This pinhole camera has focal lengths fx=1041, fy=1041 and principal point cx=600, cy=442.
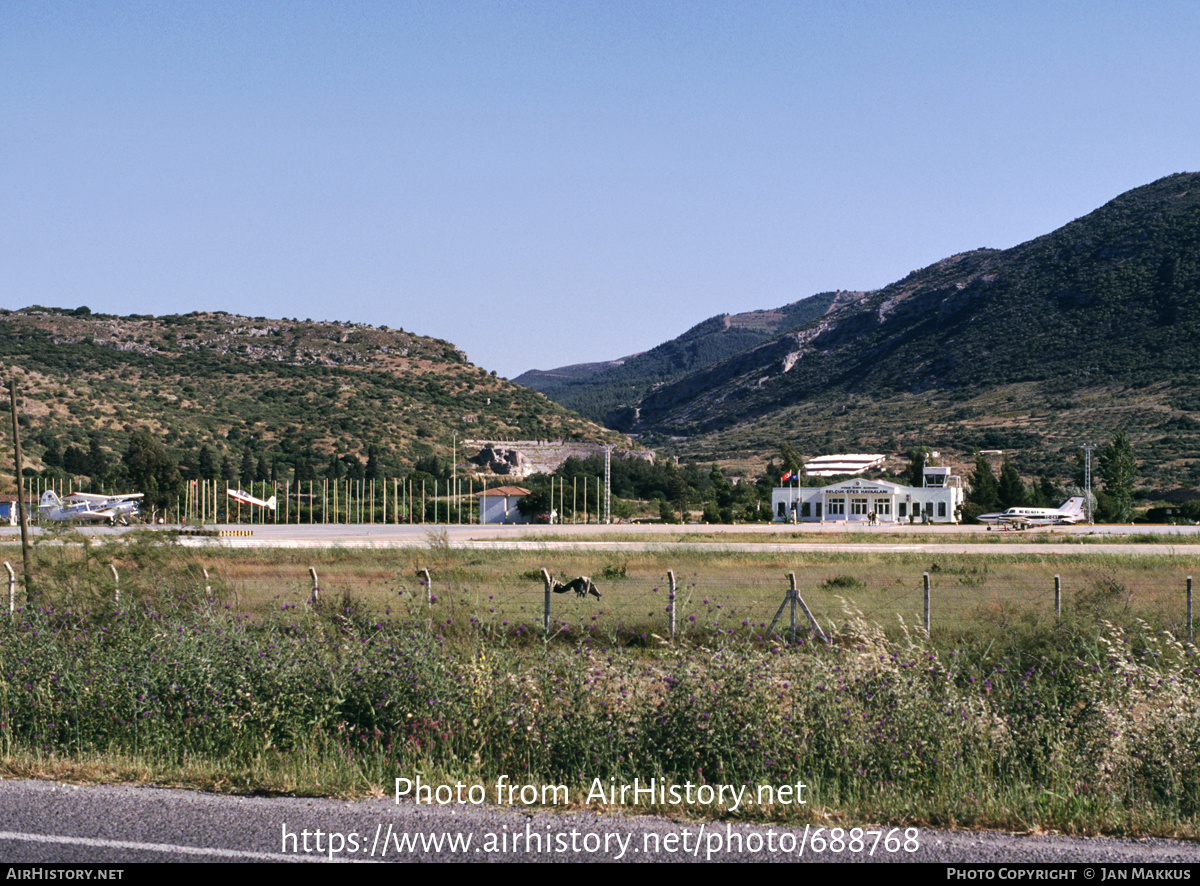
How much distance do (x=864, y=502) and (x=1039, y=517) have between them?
20.7 metres

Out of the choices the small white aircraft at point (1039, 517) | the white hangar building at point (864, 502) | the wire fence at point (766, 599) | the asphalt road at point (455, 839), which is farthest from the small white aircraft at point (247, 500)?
the asphalt road at point (455, 839)

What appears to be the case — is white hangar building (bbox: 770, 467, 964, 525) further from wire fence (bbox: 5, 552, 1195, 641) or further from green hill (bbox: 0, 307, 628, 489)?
wire fence (bbox: 5, 552, 1195, 641)

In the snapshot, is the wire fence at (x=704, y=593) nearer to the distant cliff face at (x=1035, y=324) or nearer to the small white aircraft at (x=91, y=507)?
the small white aircraft at (x=91, y=507)

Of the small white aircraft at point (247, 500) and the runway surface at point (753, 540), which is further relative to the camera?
the small white aircraft at point (247, 500)

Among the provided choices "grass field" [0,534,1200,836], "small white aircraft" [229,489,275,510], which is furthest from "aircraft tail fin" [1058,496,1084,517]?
"grass field" [0,534,1200,836]

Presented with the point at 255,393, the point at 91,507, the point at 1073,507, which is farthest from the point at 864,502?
the point at 255,393

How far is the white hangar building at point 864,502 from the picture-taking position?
83312 mm

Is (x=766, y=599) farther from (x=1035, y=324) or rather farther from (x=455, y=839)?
(x=1035, y=324)

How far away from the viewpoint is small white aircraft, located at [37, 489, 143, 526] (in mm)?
51562

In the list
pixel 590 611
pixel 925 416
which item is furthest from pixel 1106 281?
pixel 590 611

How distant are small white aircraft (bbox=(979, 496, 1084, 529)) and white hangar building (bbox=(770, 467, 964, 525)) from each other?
12.7 m

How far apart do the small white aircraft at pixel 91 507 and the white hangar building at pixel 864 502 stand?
4807cm

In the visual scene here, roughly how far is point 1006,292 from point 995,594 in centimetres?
14697

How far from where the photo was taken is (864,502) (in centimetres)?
8525
